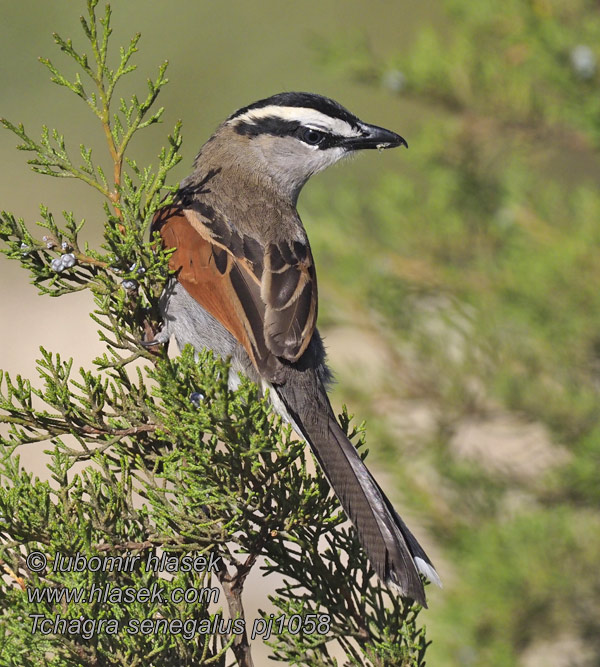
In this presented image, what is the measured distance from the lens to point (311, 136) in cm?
346

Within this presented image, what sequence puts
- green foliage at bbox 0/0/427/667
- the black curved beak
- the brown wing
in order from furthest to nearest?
the black curved beak
the brown wing
green foliage at bbox 0/0/427/667

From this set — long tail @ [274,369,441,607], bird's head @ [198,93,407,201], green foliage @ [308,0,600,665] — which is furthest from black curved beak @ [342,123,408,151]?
long tail @ [274,369,441,607]

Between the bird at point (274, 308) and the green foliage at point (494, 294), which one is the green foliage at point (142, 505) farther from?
the green foliage at point (494, 294)

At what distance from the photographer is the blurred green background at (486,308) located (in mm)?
3457

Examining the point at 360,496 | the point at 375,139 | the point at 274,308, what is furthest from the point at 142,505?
the point at 375,139

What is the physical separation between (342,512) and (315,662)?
1.17 ft

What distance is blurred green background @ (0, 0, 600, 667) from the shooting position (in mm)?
3457

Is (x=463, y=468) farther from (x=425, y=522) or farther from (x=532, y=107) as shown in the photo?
(x=532, y=107)

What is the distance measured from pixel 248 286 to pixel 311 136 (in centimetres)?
106

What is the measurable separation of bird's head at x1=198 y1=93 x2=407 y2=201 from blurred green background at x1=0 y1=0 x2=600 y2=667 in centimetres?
50

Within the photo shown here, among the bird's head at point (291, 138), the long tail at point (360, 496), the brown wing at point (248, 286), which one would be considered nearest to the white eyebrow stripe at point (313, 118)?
the bird's head at point (291, 138)

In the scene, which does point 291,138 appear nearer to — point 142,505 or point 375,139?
point 375,139

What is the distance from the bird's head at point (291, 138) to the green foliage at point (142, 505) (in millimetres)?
1408

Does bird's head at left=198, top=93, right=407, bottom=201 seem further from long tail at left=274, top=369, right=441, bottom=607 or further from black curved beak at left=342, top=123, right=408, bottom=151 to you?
long tail at left=274, top=369, right=441, bottom=607
